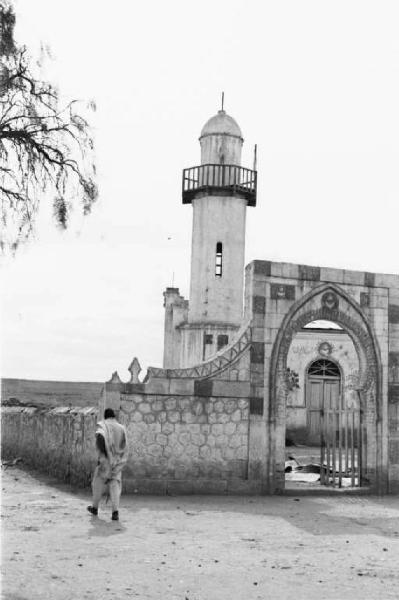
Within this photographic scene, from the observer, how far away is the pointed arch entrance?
1412 cm

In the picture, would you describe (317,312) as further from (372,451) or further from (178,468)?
(178,468)

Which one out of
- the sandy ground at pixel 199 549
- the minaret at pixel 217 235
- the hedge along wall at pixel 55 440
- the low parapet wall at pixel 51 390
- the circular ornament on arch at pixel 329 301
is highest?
the minaret at pixel 217 235

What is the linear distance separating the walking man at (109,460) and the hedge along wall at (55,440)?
7.81 feet

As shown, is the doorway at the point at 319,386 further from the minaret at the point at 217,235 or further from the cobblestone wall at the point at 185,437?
the cobblestone wall at the point at 185,437

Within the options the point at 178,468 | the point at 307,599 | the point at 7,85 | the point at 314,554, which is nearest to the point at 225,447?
the point at 178,468

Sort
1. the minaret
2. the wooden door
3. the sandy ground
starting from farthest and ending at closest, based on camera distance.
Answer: the minaret, the wooden door, the sandy ground

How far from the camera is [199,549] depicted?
29.0 ft

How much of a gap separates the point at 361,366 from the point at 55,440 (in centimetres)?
671

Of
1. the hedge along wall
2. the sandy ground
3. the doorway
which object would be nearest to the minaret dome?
the doorway

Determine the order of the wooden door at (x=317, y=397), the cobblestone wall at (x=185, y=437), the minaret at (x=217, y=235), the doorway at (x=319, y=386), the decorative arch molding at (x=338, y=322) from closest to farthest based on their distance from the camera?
the cobblestone wall at (x=185, y=437)
the decorative arch molding at (x=338, y=322)
the wooden door at (x=317, y=397)
the doorway at (x=319, y=386)
the minaret at (x=217, y=235)

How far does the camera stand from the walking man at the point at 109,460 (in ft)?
35.9

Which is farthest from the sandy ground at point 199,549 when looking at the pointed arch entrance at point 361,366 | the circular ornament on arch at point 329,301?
the circular ornament on arch at point 329,301

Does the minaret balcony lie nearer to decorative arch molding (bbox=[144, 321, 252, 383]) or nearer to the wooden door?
the wooden door

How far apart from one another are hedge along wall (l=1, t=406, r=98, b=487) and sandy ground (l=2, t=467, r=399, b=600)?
115 cm
